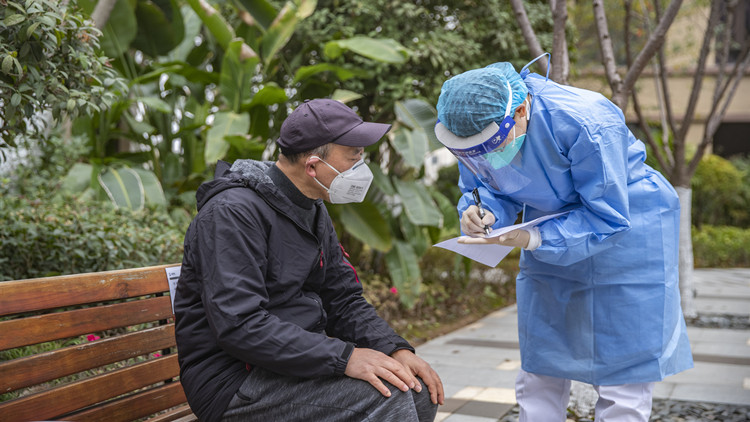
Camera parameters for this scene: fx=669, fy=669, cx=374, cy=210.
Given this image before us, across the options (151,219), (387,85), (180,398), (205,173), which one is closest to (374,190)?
(387,85)

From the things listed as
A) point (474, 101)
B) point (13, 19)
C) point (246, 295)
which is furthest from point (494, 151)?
point (13, 19)

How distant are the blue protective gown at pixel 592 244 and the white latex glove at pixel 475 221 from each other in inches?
4.1

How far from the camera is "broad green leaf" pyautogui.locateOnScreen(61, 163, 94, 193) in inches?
201

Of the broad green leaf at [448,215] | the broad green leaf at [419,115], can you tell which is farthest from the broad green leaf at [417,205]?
the broad green leaf at [448,215]

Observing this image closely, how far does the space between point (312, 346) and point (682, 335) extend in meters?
1.41

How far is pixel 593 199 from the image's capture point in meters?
2.13

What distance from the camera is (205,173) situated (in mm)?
6172

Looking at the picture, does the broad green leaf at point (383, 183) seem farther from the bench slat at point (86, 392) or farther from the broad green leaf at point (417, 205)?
the bench slat at point (86, 392)

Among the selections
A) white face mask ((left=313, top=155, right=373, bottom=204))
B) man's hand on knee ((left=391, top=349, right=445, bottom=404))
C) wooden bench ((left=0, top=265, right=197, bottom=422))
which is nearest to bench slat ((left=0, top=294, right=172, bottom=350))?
wooden bench ((left=0, top=265, right=197, bottom=422))

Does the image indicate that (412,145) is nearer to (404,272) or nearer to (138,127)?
(404,272)

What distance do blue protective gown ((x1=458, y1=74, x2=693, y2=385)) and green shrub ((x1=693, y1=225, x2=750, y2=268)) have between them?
11.1 metres

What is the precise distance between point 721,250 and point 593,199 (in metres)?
11.8

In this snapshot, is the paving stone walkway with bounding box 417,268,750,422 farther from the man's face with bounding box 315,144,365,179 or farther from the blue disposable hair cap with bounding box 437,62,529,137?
the blue disposable hair cap with bounding box 437,62,529,137

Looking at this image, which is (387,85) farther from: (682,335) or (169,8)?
(682,335)
